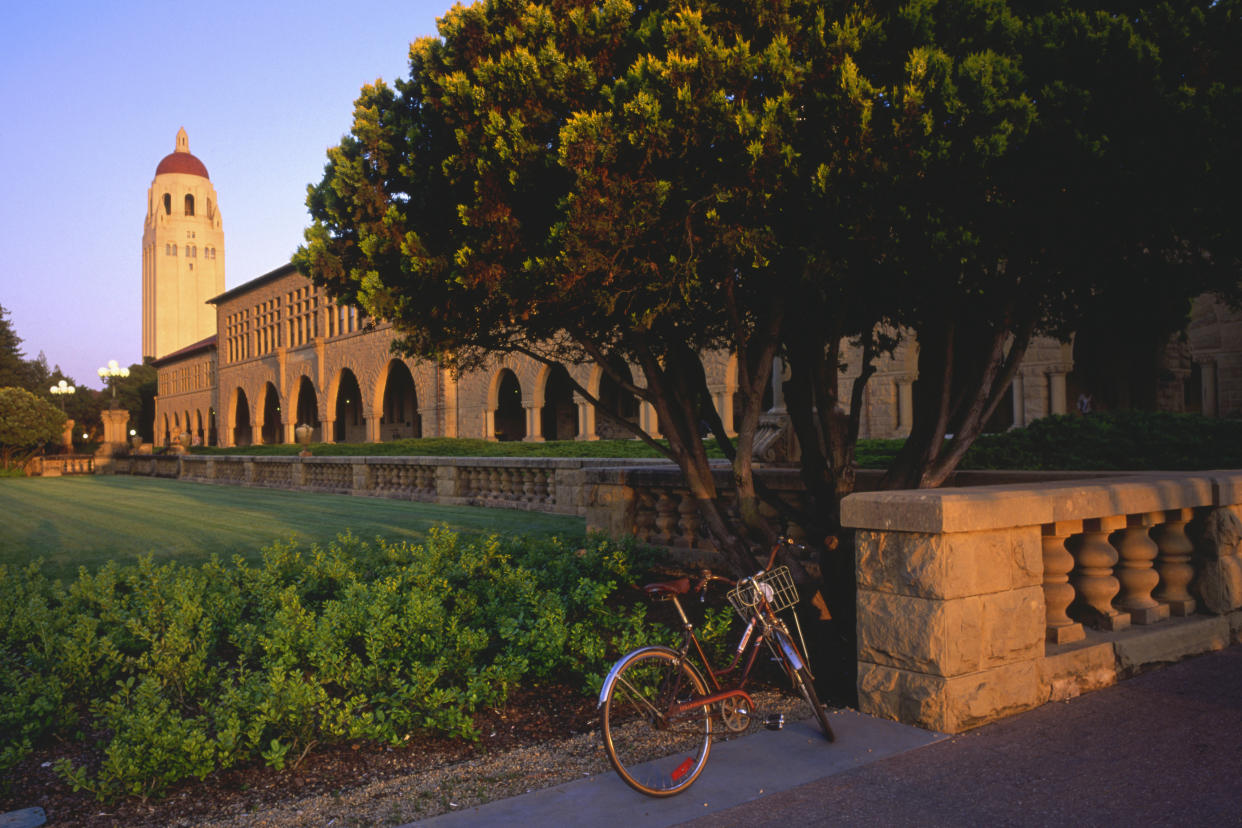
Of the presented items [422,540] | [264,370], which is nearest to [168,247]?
[264,370]

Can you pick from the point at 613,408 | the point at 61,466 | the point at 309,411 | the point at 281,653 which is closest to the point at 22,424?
the point at 61,466

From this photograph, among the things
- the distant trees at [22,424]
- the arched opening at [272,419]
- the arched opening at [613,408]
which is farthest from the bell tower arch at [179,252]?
the arched opening at [613,408]

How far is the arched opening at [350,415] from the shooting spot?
50.8 metres

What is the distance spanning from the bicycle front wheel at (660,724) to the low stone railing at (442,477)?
559cm

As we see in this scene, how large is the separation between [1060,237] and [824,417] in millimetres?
1689

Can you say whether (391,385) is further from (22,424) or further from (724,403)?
(724,403)

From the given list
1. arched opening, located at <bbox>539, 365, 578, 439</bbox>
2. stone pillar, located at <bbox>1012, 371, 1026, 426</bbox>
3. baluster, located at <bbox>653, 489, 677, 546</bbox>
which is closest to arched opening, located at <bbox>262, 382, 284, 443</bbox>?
arched opening, located at <bbox>539, 365, 578, 439</bbox>

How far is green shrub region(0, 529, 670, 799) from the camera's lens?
3.66 meters

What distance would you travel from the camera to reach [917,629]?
3.82m

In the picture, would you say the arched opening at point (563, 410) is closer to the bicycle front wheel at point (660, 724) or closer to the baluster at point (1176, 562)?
the baluster at point (1176, 562)

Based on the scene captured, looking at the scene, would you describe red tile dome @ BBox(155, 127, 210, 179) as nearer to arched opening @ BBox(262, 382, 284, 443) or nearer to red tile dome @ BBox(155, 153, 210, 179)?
red tile dome @ BBox(155, 153, 210, 179)

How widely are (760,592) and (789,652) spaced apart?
11.6 inches

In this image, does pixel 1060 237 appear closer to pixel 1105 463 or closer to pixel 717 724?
pixel 717 724

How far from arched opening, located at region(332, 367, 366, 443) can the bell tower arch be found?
60.0m
